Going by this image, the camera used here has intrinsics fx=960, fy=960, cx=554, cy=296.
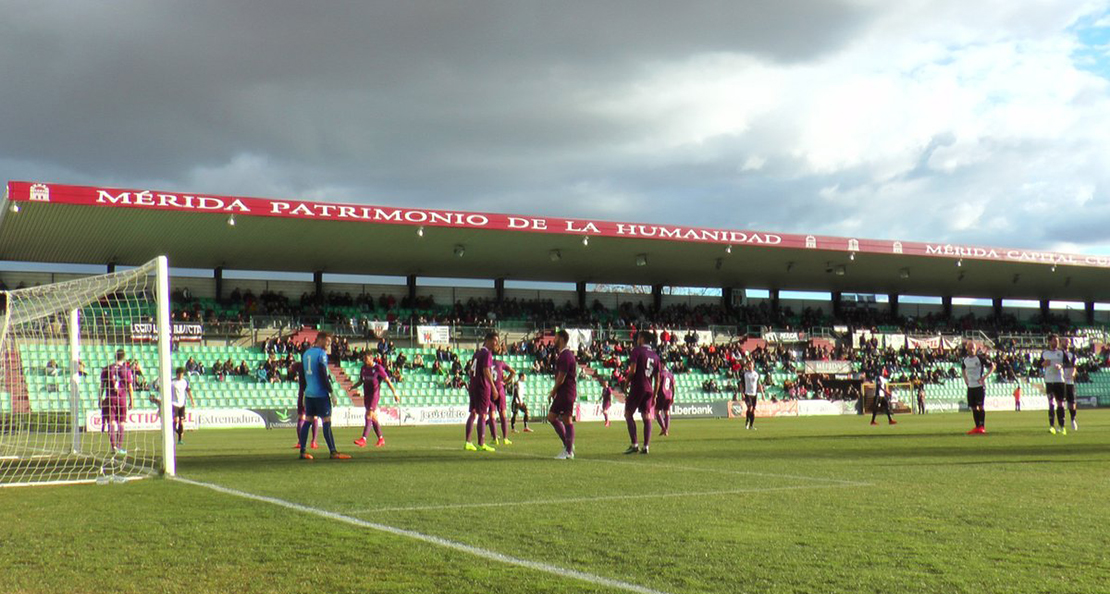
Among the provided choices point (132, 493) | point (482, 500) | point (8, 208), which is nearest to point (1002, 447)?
point (482, 500)

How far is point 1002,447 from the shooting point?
15.6m

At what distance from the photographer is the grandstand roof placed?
35.5 m

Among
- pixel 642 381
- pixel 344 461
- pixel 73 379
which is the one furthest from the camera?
pixel 73 379

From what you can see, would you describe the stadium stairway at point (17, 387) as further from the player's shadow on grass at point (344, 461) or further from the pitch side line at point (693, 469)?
the pitch side line at point (693, 469)

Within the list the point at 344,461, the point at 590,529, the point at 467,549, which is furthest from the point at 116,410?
the point at 467,549

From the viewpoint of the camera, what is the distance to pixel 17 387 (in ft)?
→ 58.4

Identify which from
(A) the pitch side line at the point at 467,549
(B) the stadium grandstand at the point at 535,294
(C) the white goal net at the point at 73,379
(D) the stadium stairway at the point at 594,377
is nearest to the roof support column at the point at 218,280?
(B) the stadium grandstand at the point at 535,294

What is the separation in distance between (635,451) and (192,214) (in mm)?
25946

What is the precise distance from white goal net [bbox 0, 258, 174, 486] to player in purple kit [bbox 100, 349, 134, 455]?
2 centimetres

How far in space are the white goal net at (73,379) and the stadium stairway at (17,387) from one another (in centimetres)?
2

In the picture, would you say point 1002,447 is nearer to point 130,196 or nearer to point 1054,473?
point 1054,473

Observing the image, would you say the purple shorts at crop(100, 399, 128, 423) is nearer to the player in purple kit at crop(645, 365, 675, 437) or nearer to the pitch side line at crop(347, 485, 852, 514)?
the pitch side line at crop(347, 485, 852, 514)

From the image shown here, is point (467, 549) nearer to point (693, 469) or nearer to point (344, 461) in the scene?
point (693, 469)

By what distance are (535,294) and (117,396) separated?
3828cm
